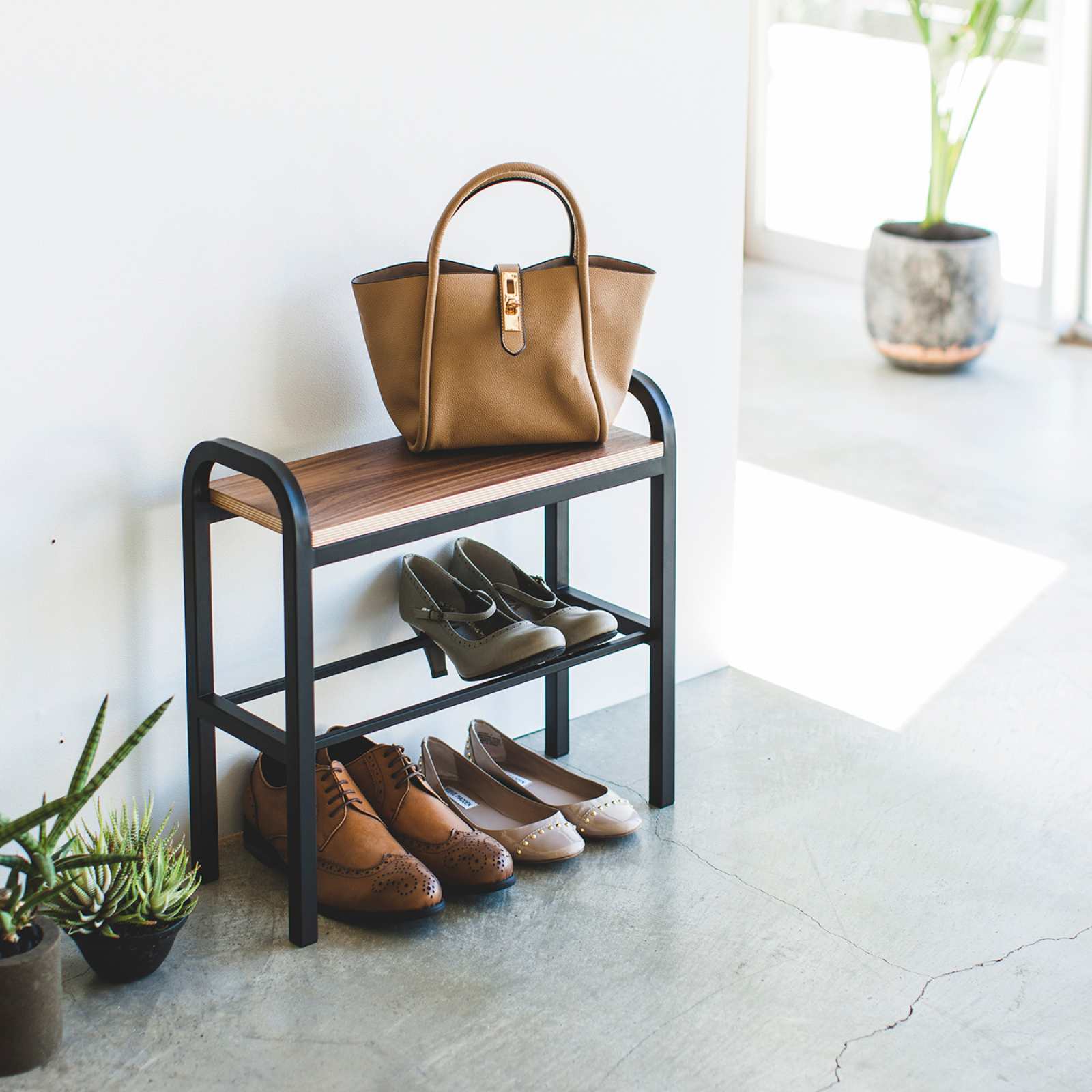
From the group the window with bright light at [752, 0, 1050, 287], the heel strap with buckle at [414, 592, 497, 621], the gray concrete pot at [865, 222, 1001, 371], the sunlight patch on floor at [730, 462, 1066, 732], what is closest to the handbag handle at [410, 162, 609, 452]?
the heel strap with buckle at [414, 592, 497, 621]

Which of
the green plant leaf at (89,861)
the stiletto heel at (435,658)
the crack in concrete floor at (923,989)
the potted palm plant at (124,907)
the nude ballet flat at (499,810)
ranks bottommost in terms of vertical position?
the crack in concrete floor at (923,989)

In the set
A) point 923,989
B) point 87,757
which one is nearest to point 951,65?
point 923,989

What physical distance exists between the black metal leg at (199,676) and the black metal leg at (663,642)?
2.19 feet

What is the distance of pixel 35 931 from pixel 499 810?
30.4 inches

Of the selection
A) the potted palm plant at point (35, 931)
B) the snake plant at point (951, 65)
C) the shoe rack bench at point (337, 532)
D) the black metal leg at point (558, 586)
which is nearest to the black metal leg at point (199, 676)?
the shoe rack bench at point (337, 532)

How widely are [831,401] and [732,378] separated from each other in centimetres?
191

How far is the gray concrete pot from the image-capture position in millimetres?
4680

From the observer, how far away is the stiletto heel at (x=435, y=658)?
2.24 m

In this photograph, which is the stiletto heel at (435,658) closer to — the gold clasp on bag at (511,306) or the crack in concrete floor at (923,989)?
the gold clasp on bag at (511,306)

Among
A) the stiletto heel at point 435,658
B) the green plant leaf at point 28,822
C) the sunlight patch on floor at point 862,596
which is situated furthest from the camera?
the sunlight patch on floor at point 862,596

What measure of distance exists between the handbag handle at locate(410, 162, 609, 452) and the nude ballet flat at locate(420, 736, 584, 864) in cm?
55

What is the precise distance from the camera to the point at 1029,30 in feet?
16.7

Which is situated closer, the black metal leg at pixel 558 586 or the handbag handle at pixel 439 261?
the handbag handle at pixel 439 261

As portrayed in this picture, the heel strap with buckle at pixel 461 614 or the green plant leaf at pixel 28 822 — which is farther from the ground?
the heel strap with buckle at pixel 461 614
